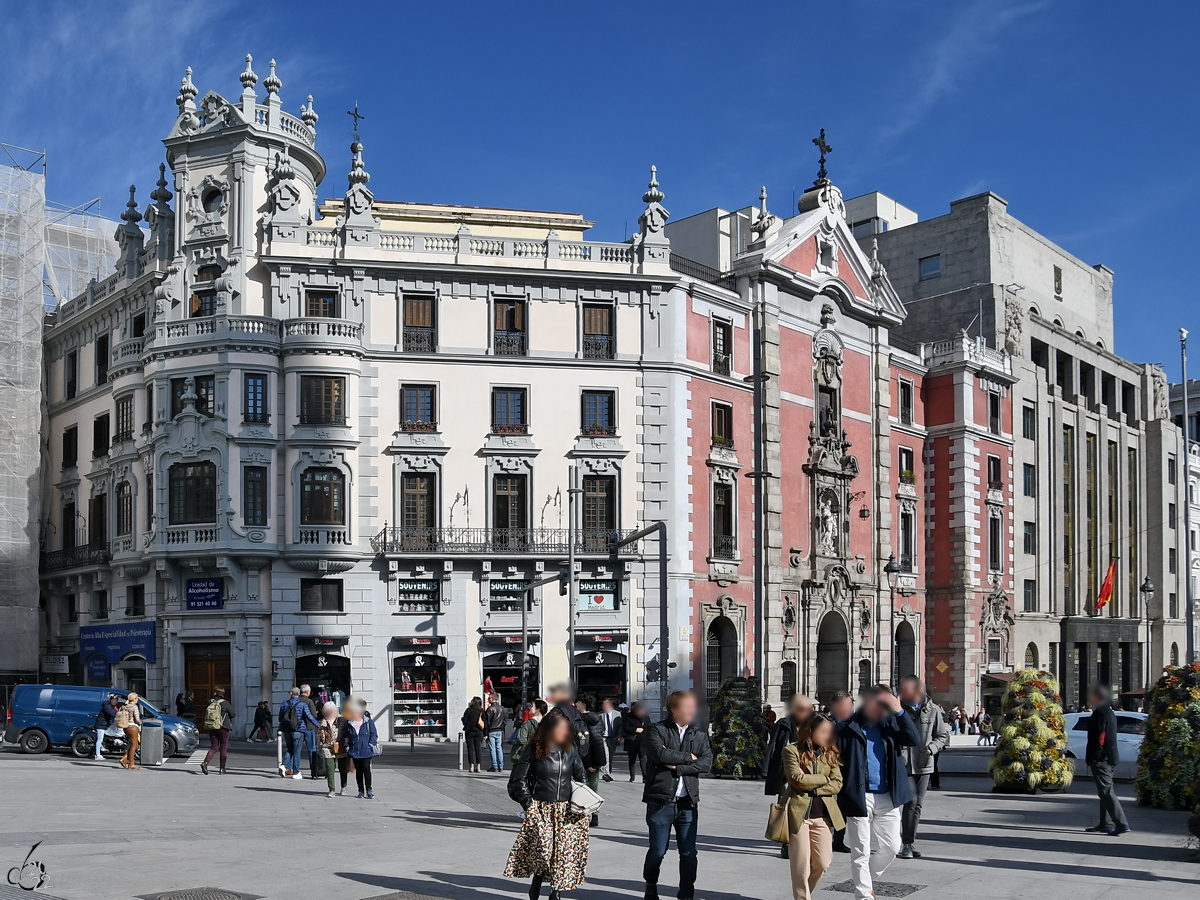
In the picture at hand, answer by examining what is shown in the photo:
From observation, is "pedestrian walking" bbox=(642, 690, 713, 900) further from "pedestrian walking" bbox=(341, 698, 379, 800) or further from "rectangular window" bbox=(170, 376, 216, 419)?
"rectangular window" bbox=(170, 376, 216, 419)

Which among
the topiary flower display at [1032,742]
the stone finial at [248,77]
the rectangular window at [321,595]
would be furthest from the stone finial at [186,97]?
the topiary flower display at [1032,742]

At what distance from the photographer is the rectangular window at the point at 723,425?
46062 millimetres

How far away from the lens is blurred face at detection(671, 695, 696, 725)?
1200 cm

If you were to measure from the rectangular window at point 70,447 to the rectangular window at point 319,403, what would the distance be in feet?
45.6

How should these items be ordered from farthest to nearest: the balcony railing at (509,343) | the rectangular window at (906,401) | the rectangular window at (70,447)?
the rectangular window at (906,401)
the rectangular window at (70,447)
the balcony railing at (509,343)

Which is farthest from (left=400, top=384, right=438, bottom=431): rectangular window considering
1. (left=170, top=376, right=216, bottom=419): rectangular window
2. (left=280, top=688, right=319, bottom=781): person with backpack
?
(left=280, top=688, right=319, bottom=781): person with backpack

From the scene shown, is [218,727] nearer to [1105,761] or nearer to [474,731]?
[474,731]

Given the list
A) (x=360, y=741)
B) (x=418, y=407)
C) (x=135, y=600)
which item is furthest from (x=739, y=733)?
(x=135, y=600)

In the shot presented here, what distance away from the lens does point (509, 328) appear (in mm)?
43156

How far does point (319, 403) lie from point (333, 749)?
20.2 metres

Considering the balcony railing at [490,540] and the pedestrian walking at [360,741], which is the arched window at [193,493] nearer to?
the balcony railing at [490,540]

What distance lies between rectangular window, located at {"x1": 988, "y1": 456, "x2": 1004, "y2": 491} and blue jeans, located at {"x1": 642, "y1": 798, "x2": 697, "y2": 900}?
49617mm

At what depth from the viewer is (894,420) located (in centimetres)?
5584

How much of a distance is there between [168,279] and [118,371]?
4.30m
